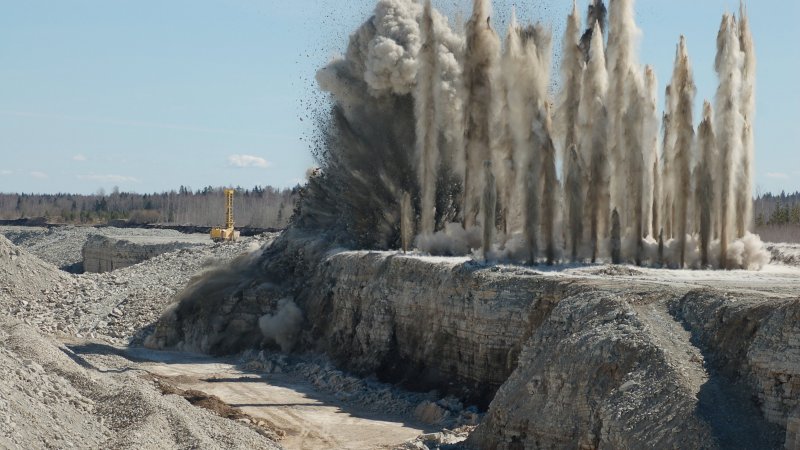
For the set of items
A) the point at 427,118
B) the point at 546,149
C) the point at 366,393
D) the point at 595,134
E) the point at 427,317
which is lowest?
the point at 366,393

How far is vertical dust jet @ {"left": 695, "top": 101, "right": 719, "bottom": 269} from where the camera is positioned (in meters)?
30.8

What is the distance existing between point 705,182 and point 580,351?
1260 cm

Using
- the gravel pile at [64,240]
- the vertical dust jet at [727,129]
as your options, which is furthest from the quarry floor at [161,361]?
the gravel pile at [64,240]

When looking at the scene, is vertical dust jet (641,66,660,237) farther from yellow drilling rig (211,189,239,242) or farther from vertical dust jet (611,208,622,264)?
yellow drilling rig (211,189,239,242)

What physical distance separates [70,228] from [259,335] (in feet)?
240

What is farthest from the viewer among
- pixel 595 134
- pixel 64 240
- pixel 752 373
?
pixel 64 240

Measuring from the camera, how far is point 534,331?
958 inches

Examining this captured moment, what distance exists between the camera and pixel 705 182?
31.1m

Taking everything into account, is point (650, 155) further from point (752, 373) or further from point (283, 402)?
point (752, 373)

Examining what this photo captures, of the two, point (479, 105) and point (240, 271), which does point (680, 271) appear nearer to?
point (479, 105)

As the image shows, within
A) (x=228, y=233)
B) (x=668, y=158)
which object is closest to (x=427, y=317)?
(x=668, y=158)

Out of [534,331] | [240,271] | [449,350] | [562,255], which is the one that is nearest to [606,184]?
[562,255]

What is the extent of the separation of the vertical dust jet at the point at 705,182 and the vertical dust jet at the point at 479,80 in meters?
6.45

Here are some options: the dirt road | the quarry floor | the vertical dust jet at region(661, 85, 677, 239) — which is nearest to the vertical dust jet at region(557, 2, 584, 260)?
the vertical dust jet at region(661, 85, 677, 239)
